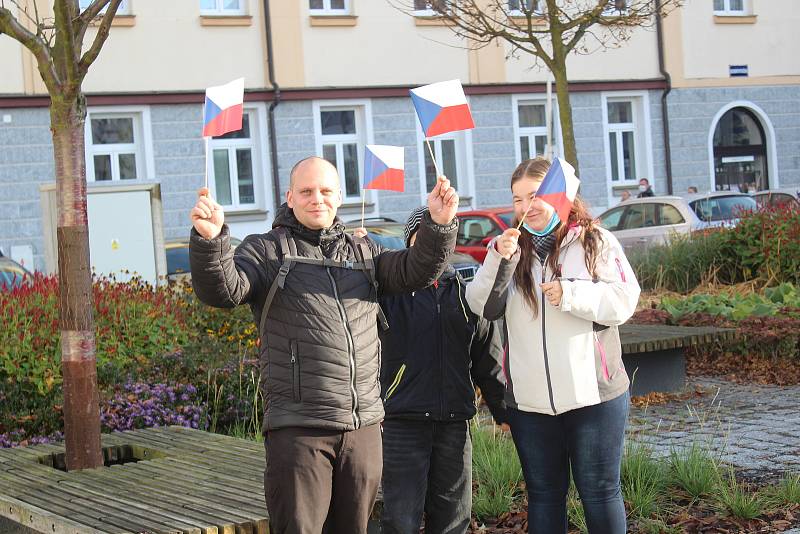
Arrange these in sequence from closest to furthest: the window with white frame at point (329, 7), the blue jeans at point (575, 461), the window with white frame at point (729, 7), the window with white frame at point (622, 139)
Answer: the blue jeans at point (575, 461)
the window with white frame at point (329, 7)
the window with white frame at point (622, 139)
the window with white frame at point (729, 7)

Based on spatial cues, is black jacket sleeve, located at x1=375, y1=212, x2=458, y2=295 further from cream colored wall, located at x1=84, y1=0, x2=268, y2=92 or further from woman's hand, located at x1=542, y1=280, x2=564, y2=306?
cream colored wall, located at x1=84, y1=0, x2=268, y2=92

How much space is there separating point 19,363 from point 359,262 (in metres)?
4.53

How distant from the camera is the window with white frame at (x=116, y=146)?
23.7 m

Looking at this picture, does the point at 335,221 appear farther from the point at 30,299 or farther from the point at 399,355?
the point at 30,299

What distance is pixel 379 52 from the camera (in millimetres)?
25562

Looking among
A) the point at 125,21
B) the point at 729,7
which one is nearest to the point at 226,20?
the point at 125,21

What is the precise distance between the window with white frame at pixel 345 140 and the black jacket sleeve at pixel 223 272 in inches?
834

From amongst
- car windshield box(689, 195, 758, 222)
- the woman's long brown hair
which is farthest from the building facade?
the woman's long brown hair

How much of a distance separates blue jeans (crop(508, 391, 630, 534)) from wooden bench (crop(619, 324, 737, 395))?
472 cm

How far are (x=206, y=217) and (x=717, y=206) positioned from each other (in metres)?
15.8

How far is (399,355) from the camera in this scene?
483 cm

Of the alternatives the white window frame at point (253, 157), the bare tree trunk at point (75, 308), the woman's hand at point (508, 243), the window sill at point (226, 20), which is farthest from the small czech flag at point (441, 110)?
the white window frame at point (253, 157)

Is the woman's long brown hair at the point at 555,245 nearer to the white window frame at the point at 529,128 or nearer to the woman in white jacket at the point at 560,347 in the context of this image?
the woman in white jacket at the point at 560,347

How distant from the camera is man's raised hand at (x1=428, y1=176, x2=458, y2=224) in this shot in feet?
13.9
